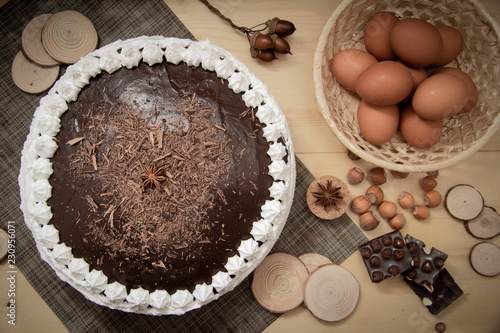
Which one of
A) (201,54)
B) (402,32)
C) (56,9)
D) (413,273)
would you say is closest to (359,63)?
(402,32)

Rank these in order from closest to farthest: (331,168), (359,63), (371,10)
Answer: (359,63), (371,10), (331,168)

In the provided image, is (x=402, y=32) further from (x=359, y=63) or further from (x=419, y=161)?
(x=419, y=161)

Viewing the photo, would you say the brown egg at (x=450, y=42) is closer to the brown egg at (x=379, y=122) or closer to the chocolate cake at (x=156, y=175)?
the brown egg at (x=379, y=122)

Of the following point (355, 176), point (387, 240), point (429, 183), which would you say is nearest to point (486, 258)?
point (429, 183)

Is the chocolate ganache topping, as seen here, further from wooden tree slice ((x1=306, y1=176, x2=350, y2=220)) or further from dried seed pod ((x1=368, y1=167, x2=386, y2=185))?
dried seed pod ((x1=368, y1=167, x2=386, y2=185))

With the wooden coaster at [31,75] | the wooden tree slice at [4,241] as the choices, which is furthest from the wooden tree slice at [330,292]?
the wooden coaster at [31,75]

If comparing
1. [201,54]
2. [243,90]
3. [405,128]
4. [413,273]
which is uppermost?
[201,54]

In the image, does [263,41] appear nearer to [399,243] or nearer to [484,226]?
[399,243]
